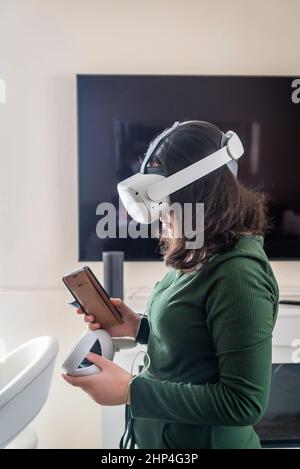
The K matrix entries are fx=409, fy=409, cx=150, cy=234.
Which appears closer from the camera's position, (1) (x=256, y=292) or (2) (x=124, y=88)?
(1) (x=256, y=292)

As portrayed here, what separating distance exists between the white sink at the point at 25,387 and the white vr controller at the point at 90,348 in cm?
31

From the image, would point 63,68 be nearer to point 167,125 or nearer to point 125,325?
point 167,125

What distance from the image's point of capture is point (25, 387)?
2.97ft

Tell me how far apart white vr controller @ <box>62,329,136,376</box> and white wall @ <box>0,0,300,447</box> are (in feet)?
1.94

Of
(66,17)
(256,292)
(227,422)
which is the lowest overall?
(227,422)

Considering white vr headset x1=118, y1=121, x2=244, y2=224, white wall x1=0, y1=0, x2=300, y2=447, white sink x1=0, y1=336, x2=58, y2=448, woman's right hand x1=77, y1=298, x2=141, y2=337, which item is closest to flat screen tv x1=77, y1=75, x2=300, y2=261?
white wall x1=0, y1=0, x2=300, y2=447

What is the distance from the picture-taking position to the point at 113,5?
123cm

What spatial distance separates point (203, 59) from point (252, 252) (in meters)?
0.96

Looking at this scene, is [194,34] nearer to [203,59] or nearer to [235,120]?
[203,59]

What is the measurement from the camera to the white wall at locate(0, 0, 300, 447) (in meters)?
1.24

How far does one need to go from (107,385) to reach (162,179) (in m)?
0.28

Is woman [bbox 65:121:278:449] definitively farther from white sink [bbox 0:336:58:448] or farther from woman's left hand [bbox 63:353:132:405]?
white sink [bbox 0:336:58:448]

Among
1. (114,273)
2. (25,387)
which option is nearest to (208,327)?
(25,387)
